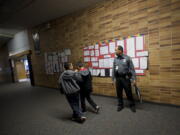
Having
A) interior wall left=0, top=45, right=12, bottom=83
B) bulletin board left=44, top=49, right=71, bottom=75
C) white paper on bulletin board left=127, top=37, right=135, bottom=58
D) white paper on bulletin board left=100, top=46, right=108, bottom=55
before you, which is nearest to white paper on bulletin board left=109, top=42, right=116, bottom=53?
white paper on bulletin board left=100, top=46, right=108, bottom=55

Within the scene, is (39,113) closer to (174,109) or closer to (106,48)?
(106,48)

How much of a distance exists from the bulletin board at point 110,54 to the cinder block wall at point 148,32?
5.6 inches

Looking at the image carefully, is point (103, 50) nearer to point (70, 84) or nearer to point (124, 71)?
point (124, 71)

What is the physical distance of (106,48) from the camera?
11.7 ft

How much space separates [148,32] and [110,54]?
1215 millimetres

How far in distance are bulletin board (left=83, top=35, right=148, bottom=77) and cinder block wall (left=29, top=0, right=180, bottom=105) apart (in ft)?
0.47

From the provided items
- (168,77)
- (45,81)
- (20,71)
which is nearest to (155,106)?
(168,77)

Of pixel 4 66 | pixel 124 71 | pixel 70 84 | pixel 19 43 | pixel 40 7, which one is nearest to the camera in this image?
pixel 70 84

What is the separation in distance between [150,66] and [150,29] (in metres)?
0.95

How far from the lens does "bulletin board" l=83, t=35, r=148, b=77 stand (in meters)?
2.91

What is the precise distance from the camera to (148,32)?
277cm

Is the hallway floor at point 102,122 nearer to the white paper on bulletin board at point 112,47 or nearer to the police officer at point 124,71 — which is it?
the police officer at point 124,71

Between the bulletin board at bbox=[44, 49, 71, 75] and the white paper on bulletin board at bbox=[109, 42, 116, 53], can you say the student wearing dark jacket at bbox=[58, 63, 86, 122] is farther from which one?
the bulletin board at bbox=[44, 49, 71, 75]

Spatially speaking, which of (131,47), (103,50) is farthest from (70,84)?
(131,47)
